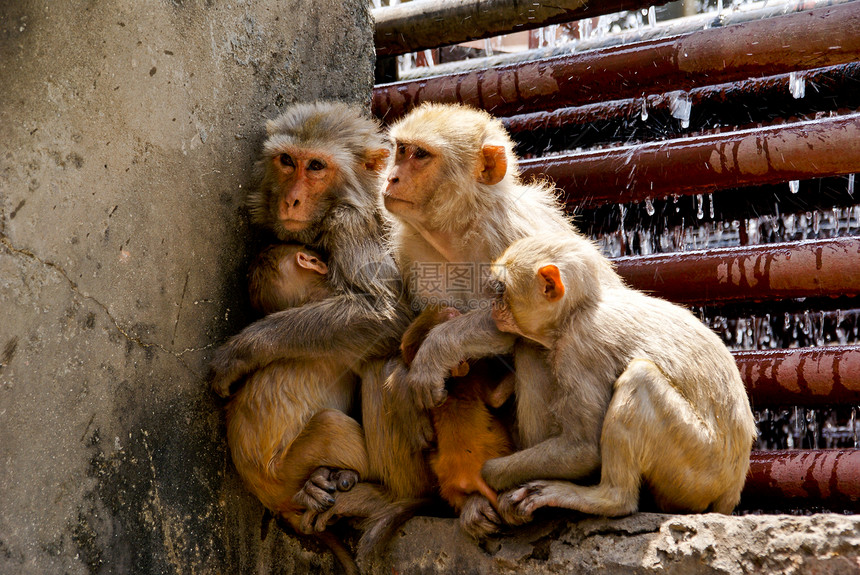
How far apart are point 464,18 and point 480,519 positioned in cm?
360

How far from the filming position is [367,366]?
4.14m

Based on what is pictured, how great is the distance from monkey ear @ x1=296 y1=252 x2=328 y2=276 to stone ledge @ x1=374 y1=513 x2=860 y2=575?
4.20 feet

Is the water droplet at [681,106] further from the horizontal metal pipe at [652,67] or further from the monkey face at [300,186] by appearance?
the monkey face at [300,186]

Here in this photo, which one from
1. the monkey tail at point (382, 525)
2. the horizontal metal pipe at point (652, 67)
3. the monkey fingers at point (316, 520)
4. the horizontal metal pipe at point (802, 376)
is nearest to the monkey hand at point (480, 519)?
the monkey tail at point (382, 525)

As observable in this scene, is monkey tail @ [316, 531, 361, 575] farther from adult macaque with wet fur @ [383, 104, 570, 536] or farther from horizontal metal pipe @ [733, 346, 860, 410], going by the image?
horizontal metal pipe @ [733, 346, 860, 410]

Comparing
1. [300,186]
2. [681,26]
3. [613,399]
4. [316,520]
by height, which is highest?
[681,26]

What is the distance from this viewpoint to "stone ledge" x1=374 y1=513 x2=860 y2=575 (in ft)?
9.66

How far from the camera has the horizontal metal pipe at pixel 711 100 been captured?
546 centimetres

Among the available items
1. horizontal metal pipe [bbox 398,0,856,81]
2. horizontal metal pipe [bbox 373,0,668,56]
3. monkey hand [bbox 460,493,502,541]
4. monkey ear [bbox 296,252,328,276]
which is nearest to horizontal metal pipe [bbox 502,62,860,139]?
horizontal metal pipe [bbox 398,0,856,81]

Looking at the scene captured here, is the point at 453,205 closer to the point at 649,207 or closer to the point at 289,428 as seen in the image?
the point at 289,428

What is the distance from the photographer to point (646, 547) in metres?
3.23

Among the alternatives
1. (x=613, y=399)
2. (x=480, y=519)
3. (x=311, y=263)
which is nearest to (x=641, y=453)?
(x=613, y=399)

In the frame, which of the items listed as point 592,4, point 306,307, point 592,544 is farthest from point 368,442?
point 592,4

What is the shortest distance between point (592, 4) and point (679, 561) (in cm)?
346
